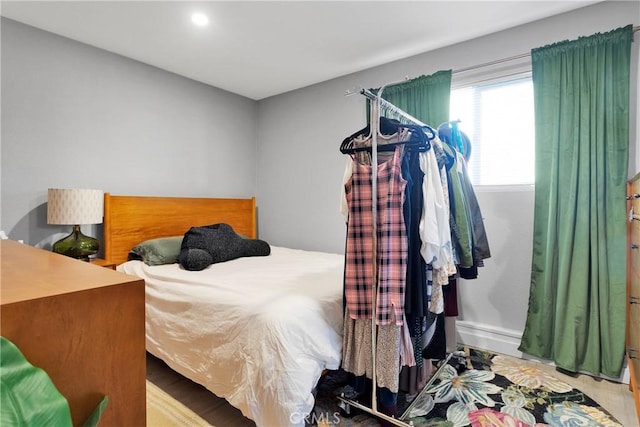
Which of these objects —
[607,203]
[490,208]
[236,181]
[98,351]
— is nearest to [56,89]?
[236,181]

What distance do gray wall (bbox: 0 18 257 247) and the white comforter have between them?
1135 millimetres

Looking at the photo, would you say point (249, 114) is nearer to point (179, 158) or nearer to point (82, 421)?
point (179, 158)

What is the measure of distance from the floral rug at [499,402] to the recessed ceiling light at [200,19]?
2673 mm

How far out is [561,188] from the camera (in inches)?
91.1

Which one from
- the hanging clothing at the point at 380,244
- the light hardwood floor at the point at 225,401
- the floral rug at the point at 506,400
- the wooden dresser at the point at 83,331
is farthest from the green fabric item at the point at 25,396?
the floral rug at the point at 506,400

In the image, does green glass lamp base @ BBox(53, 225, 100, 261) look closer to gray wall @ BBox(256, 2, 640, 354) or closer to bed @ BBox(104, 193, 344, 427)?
bed @ BBox(104, 193, 344, 427)

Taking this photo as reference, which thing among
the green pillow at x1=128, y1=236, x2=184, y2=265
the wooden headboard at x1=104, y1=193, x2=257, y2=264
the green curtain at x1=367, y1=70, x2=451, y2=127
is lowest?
the green pillow at x1=128, y1=236, x2=184, y2=265

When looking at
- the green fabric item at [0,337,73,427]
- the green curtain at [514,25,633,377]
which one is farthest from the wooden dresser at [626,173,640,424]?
the green fabric item at [0,337,73,427]

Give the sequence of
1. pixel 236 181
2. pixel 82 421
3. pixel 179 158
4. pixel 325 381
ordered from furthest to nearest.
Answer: pixel 236 181 < pixel 179 158 < pixel 325 381 < pixel 82 421

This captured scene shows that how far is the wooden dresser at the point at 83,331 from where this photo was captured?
1.89 ft

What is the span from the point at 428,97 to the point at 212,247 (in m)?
2.23

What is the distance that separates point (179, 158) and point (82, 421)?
123 inches

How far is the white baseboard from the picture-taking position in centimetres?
258

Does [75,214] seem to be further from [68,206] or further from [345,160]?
[345,160]
